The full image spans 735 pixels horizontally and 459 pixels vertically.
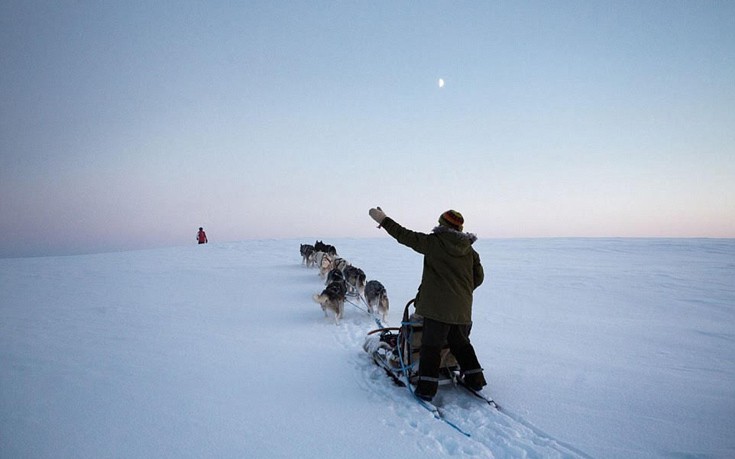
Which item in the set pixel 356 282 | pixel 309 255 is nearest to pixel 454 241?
pixel 356 282

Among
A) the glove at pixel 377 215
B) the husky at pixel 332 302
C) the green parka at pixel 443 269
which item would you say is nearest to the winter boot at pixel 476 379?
the green parka at pixel 443 269

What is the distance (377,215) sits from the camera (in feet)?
11.5

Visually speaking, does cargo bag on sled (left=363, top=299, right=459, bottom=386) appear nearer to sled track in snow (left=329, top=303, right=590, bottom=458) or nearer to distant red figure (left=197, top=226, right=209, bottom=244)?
sled track in snow (left=329, top=303, right=590, bottom=458)

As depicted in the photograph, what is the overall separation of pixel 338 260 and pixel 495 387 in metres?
7.08

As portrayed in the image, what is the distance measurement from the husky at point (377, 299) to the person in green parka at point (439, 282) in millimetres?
3355

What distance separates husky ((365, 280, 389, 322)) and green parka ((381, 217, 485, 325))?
134 inches

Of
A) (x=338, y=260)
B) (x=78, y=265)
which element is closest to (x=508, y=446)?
(x=338, y=260)

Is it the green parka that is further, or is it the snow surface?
the green parka

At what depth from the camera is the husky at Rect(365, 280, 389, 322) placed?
688 centimetres

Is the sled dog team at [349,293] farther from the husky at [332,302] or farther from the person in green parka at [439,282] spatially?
the person in green parka at [439,282]

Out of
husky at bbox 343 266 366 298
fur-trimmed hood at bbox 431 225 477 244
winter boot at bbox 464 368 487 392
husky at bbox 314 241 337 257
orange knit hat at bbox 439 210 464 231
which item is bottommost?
winter boot at bbox 464 368 487 392

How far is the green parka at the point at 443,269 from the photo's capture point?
3.39 metres

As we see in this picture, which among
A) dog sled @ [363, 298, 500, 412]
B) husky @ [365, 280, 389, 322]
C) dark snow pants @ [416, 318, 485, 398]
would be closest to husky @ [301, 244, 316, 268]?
husky @ [365, 280, 389, 322]

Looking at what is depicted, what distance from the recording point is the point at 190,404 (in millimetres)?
3379
